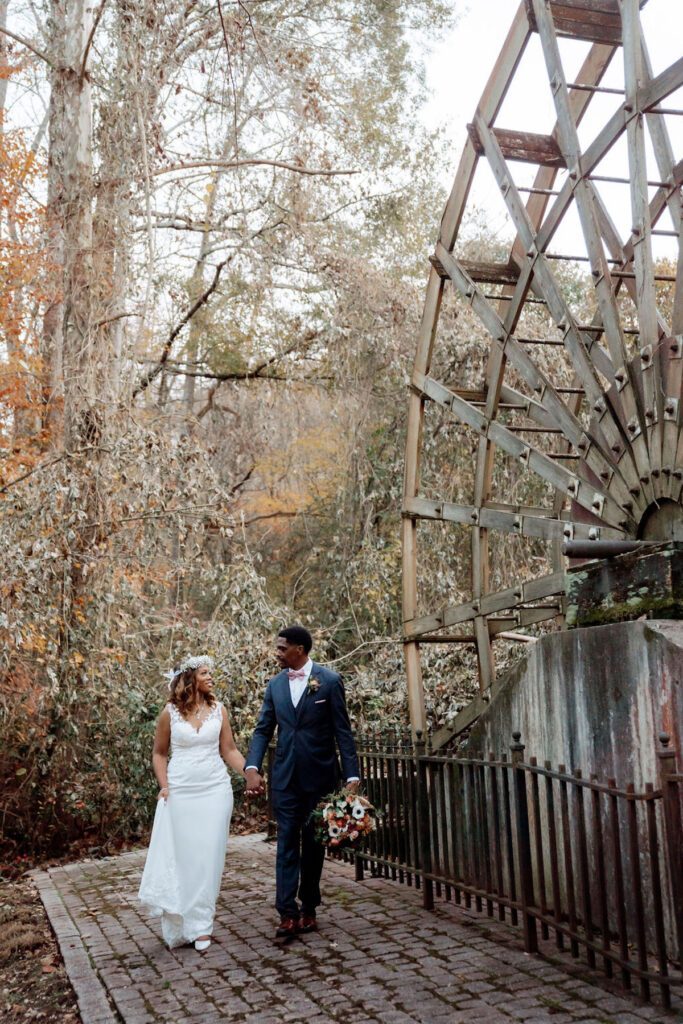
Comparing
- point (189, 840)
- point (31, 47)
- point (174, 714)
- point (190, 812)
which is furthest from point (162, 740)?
point (31, 47)

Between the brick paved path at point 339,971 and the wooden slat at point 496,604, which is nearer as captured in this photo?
the brick paved path at point 339,971

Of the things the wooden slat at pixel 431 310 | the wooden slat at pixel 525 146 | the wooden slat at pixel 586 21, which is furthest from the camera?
the wooden slat at pixel 525 146

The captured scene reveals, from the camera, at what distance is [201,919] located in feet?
18.2

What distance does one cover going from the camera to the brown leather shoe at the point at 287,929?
5520 millimetres

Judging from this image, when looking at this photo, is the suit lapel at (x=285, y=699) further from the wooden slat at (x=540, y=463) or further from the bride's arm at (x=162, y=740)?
the wooden slat at (x=540, y=463)

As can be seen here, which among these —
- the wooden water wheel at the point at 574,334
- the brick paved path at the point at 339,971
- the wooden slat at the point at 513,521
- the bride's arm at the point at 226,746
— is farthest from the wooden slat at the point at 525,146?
the brick paved path at the point at 339,971

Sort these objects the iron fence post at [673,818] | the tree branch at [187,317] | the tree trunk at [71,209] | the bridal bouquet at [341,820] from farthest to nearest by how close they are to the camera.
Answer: the tree branch at [187,317]
the tree trunk at [71,209]
the bridal bouquet at [341,820]
the iron fence post at [673,818]

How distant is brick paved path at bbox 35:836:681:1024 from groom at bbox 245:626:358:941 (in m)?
0.29

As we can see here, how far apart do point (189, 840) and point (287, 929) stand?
738 mm

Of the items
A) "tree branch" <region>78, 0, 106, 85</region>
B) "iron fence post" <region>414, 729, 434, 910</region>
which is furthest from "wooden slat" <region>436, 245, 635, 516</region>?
"tree branch" <region>78, 0, 106, 85</region>

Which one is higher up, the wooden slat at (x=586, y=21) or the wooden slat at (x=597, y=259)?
the wooden slat at (x=586, y=21)

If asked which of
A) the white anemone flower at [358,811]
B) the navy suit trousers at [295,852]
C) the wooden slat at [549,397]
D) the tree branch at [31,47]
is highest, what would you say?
the tree branch at [31,47]

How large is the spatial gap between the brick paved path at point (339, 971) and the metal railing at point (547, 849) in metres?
0.19

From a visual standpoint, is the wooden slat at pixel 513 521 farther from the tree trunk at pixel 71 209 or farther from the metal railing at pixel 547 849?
the tree trunk at pixel 71 209
